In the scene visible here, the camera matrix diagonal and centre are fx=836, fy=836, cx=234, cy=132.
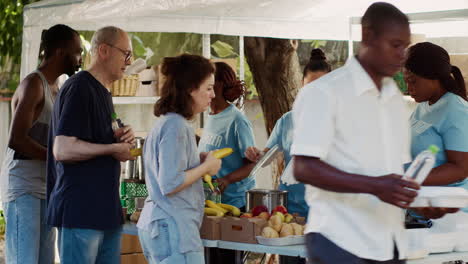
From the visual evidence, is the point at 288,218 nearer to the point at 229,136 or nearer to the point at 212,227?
the point at 212,227

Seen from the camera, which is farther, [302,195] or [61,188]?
[302,195]

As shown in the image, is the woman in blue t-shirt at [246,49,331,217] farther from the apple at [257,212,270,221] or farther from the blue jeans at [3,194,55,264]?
the blue jeans at [3,194,55,264]

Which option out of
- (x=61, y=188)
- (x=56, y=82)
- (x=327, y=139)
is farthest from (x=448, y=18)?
(x=327, y=139)

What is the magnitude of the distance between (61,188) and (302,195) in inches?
64.1

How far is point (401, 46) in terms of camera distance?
266cm

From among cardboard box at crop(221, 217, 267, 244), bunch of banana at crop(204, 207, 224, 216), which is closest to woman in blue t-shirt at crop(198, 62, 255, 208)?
bunch of banana at crop(204, 207, 224, 216)

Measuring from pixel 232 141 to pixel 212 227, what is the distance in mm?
757

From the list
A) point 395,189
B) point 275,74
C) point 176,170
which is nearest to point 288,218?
point 176,170

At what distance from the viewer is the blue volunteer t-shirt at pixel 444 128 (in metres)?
4.20

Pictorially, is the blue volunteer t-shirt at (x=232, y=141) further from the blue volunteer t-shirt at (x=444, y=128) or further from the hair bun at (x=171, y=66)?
the blue volunteer t-shirt at (x=444, y=128)

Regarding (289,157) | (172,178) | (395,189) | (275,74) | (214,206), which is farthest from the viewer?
(275,74)

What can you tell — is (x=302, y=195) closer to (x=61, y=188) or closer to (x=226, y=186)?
(x=226, y=186)

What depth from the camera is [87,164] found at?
4.21m

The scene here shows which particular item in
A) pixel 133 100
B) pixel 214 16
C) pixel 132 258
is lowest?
pixel 132 258
